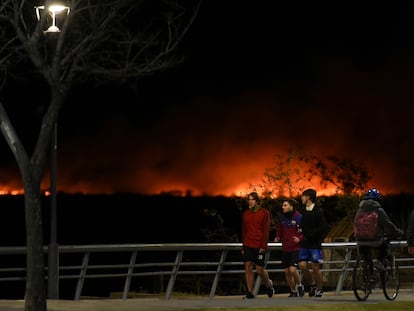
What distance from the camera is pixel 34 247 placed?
59.2 ft

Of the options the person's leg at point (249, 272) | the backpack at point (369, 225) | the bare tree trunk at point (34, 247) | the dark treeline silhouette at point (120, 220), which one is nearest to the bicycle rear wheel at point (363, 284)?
the backpack at point (369, 225)

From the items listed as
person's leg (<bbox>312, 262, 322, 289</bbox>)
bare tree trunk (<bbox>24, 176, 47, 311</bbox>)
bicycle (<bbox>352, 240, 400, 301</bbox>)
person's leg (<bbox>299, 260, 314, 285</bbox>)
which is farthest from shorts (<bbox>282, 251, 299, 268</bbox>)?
bare tree trunk (<bbox>24, 176, 47, 311</bbox>)

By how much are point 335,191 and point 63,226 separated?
393ft

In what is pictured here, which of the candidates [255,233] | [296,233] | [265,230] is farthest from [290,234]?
[255,233]

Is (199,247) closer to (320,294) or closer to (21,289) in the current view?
(320,294)

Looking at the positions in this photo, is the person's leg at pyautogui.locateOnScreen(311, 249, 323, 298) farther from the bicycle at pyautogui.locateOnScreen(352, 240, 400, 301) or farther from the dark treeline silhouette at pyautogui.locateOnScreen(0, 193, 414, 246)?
the dark treeline silhouette at pyautogui.locateOnScreen(0, 193, 414, 246)

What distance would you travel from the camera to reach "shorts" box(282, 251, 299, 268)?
73.3ft

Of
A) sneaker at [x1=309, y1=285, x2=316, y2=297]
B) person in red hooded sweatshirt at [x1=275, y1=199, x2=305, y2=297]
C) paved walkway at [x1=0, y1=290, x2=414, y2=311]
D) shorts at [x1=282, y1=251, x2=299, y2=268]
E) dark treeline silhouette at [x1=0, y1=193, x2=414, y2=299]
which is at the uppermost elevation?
dark treeline silhouette at [x1=0, y1=193, x2=414, y2=299]

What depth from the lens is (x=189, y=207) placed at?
163375mm

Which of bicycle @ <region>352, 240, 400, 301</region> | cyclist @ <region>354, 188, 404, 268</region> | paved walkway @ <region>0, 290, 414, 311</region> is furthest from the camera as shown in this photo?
bicycle @ <region>352, 240, 400, 301</region>

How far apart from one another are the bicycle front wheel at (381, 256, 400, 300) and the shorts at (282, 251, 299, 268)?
1.59 meters

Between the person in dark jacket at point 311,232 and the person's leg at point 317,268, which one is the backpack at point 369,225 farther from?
the person's leg at point 317,268

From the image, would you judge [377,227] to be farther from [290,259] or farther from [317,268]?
[290,259]

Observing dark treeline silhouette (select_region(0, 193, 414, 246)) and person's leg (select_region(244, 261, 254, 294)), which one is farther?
dark treeline silhouette (select_region(0, 193, 414, 246))
